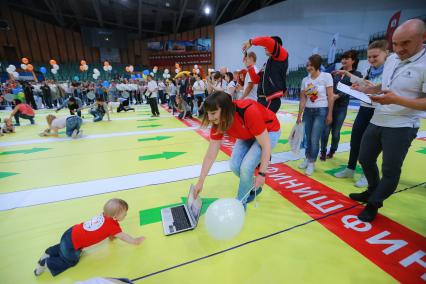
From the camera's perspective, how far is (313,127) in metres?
3.04

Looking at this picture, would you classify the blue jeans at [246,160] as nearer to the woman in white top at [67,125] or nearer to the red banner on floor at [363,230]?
the red banner on floor at [363,230]

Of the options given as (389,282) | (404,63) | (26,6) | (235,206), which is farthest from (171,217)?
(26,6)

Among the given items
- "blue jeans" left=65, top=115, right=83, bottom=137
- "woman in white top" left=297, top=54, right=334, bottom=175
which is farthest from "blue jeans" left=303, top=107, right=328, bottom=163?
"blue jeans" left=65, top=115, right=83, bottom=137

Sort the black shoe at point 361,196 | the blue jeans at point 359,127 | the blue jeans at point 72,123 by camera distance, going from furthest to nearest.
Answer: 1. the blue jeans at point 72,123
2. the blue jeans at point 359,127
3. the black shoe at point 361,196

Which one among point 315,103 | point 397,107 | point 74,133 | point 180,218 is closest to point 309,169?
point 315,103

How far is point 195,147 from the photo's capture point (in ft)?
15.4

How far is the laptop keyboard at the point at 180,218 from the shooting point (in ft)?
6.59

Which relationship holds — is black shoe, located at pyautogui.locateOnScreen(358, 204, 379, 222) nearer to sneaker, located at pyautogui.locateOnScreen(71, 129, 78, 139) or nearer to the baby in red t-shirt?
the baby in red t-shirt

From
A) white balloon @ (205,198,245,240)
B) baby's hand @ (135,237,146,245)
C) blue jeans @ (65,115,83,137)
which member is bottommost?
baby's hand @ (135,237,146,245)

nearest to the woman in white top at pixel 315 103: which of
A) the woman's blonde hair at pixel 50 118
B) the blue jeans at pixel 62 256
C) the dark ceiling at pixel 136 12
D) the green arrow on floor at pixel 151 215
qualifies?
the green arrow on floor at pixel 151 215

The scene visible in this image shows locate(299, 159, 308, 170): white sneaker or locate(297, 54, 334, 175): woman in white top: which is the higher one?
locate(297, 54, 334, 175): woman in white top

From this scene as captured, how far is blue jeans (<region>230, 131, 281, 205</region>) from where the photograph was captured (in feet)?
6.49

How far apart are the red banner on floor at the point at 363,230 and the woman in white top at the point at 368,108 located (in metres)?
0.52

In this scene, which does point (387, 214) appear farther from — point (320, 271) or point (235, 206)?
point (235, 206)
